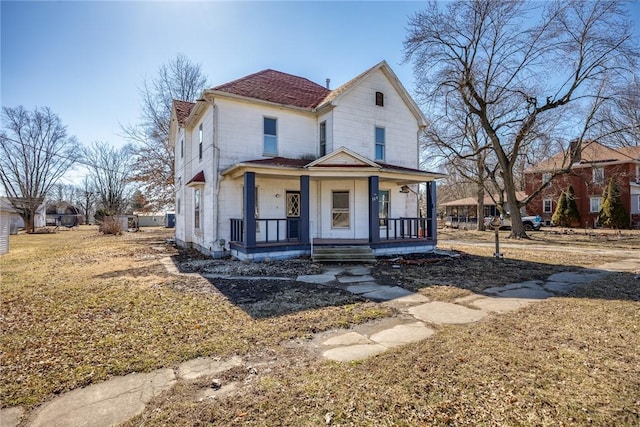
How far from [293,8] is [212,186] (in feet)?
22.6

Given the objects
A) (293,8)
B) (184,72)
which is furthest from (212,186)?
(184,72)

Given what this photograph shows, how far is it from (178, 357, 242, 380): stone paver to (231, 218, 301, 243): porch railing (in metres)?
7.75

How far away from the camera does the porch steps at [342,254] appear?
414 inches

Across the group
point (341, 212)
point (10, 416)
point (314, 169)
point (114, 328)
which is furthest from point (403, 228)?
point (10, 416)

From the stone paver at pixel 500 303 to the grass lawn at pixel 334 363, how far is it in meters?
0.25

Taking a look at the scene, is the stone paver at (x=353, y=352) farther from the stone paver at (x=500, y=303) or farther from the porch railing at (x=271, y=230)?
the porch railing at (x=271, y=230)

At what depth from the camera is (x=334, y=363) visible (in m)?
3.53

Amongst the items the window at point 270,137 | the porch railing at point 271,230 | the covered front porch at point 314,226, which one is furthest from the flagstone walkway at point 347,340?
the window at point 270,137

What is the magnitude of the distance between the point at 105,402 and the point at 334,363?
2.22 meters

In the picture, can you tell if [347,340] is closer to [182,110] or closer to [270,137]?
[270,137]

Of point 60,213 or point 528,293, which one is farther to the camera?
point 60,213

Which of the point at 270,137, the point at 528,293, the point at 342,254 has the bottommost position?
the point at 528,293

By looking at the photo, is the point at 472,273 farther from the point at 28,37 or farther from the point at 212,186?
the point at 28,37

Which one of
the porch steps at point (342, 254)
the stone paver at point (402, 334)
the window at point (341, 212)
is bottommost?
the stone paver at point (402, 334)
